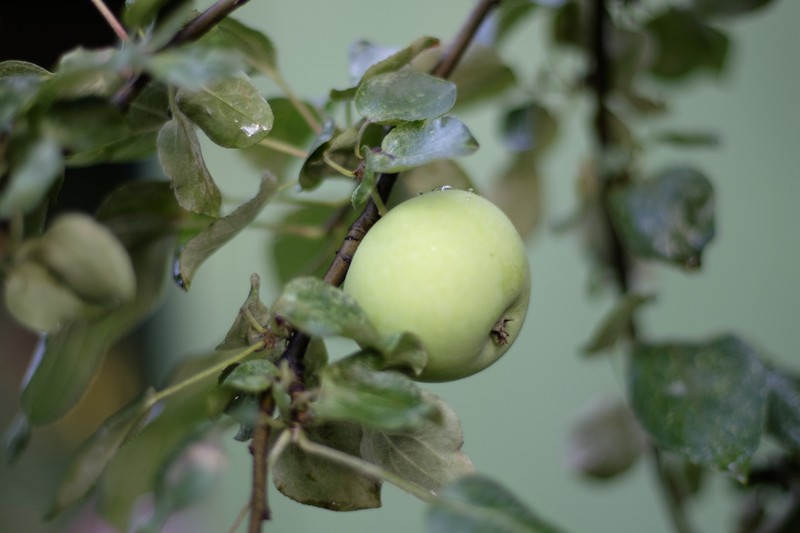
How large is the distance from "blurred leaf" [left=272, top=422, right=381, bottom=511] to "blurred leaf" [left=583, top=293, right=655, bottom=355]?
24 centimetres

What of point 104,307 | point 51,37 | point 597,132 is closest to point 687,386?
point 597,132

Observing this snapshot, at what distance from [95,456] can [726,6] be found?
1.74 ft

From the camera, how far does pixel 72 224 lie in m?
0.24

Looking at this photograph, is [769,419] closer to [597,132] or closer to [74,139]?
[597,132]

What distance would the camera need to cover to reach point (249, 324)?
12.0 inches

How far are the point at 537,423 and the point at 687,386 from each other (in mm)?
729

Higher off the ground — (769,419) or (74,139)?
(74,139)

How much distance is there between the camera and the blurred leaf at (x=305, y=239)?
482 mm

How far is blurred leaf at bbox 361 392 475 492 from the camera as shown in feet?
1.00

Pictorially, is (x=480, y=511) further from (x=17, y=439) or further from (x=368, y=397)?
(x=17, y=439)

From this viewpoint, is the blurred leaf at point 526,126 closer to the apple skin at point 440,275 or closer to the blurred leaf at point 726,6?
the blurred leaf at point 726,6

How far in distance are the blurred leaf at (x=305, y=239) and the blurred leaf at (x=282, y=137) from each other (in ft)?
0.11

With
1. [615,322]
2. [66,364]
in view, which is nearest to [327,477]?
[66,364]

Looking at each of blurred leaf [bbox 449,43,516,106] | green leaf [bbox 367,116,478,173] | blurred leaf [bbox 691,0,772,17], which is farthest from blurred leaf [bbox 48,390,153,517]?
blurred leaf [bbox 691,0,772,17]
